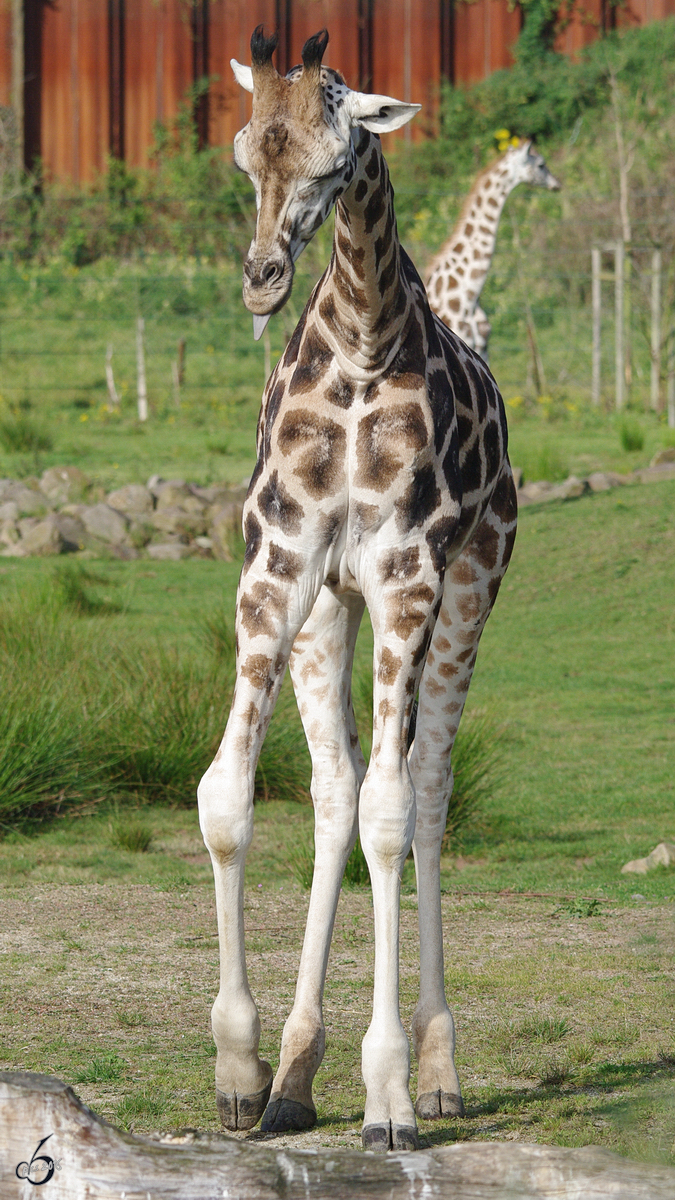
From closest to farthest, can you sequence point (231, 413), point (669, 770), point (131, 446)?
1. point (669, 770)
2. point (131, 446)
3. point (231, 413)

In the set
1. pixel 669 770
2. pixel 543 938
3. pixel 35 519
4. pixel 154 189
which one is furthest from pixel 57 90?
pixel 543 938

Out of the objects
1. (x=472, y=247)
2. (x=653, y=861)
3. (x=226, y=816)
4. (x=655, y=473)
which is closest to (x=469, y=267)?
(x=472, y=247)

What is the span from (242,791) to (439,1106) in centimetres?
94

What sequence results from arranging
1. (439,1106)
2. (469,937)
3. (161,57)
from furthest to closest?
(161,57) → (469,937) → (439,1106)

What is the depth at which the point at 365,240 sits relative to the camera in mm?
3141

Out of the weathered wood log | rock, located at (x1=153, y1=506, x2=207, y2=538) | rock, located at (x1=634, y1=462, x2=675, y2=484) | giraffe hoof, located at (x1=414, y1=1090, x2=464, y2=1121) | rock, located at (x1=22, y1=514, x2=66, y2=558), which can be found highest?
rock, located at (x1=634, y1=462, x2=675, y2=484)

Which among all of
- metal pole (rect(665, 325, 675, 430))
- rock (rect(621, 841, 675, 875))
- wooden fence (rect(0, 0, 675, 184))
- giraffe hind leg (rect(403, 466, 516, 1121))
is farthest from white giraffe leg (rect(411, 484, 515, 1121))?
wooden fence (rect(0, 0, 675, 184))

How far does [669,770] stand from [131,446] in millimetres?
10823

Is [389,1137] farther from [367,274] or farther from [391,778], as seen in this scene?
[367,274]

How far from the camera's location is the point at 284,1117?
10.8ft

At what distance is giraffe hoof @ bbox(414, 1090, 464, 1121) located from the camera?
3.38 meters

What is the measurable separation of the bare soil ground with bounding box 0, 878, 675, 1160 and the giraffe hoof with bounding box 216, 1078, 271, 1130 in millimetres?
47

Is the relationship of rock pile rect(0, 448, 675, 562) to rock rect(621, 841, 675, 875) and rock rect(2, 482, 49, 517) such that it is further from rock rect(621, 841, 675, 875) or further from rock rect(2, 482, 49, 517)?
rock rect(621, 841, 675, 875)

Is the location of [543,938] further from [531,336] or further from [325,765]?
[531,336]
